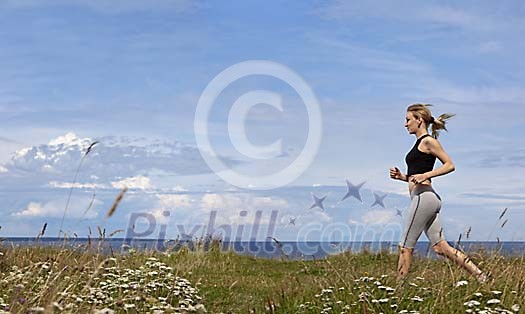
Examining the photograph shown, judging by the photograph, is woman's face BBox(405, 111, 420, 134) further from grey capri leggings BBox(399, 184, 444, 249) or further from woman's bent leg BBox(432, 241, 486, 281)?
woman's bent leg BBox(432, 241, 486, 281)

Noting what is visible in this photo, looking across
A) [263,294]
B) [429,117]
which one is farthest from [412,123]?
[263,294]

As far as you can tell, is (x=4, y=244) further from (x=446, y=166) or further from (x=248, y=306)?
(x=446, y=166)

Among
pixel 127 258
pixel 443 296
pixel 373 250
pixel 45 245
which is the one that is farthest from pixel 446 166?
pixel 45 245

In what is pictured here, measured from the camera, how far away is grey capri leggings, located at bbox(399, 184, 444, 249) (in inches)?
358

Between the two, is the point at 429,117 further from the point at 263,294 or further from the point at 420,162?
the point at 263,294

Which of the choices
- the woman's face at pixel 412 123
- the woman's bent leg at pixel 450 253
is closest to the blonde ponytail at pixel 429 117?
the woman's face at pixel 412 123

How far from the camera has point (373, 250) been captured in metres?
16.1

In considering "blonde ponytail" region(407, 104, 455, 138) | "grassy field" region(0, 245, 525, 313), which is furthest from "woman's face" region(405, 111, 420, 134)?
"grassy field" region(0, 245, 525, 313)

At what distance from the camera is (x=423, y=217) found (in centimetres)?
912

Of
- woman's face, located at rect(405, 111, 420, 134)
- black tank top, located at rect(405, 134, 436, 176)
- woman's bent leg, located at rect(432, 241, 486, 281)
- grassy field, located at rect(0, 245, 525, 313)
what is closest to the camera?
grassy field, located at rect(0, 245, 525, 313)

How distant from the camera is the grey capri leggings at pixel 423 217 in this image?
358 inches

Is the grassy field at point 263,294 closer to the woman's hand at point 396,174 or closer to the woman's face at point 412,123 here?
the woman's hand at point 396,174

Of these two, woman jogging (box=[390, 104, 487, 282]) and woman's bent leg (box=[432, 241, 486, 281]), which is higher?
woman jogging (box=[390, 104, 487, 282])

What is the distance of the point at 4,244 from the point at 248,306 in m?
5.70
